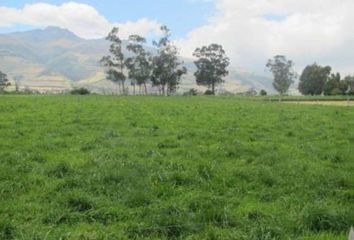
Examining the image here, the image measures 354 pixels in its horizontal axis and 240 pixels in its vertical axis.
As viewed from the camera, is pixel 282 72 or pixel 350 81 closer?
pixel 350 81

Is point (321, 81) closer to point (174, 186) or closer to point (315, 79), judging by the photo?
point (315, 79)

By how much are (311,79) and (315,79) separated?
3.71ft

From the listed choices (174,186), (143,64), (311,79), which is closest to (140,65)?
(143,64)

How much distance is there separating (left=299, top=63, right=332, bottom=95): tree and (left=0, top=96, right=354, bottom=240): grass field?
424ft

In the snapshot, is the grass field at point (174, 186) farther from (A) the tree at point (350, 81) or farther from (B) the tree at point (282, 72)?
(B) the tree at point (282, 72)

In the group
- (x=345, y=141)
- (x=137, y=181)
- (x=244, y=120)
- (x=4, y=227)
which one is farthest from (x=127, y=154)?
(x=244, y=120)

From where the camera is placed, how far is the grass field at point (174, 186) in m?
8.57

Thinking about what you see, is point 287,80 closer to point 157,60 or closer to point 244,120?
point 157,60

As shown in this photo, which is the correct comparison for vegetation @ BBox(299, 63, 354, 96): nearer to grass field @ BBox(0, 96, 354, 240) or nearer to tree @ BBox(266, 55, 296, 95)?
tree @ BBox(266, 55, 296, 95)

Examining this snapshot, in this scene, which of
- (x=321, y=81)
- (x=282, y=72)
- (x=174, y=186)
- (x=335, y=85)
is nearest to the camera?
(x=174, y=186)

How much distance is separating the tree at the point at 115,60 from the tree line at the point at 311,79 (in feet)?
176

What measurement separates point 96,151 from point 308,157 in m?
6.44

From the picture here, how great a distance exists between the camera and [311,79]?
483ft

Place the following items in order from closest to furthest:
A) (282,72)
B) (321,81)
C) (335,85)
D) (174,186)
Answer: (174,186), (335,85), (321,81), (282,72)
